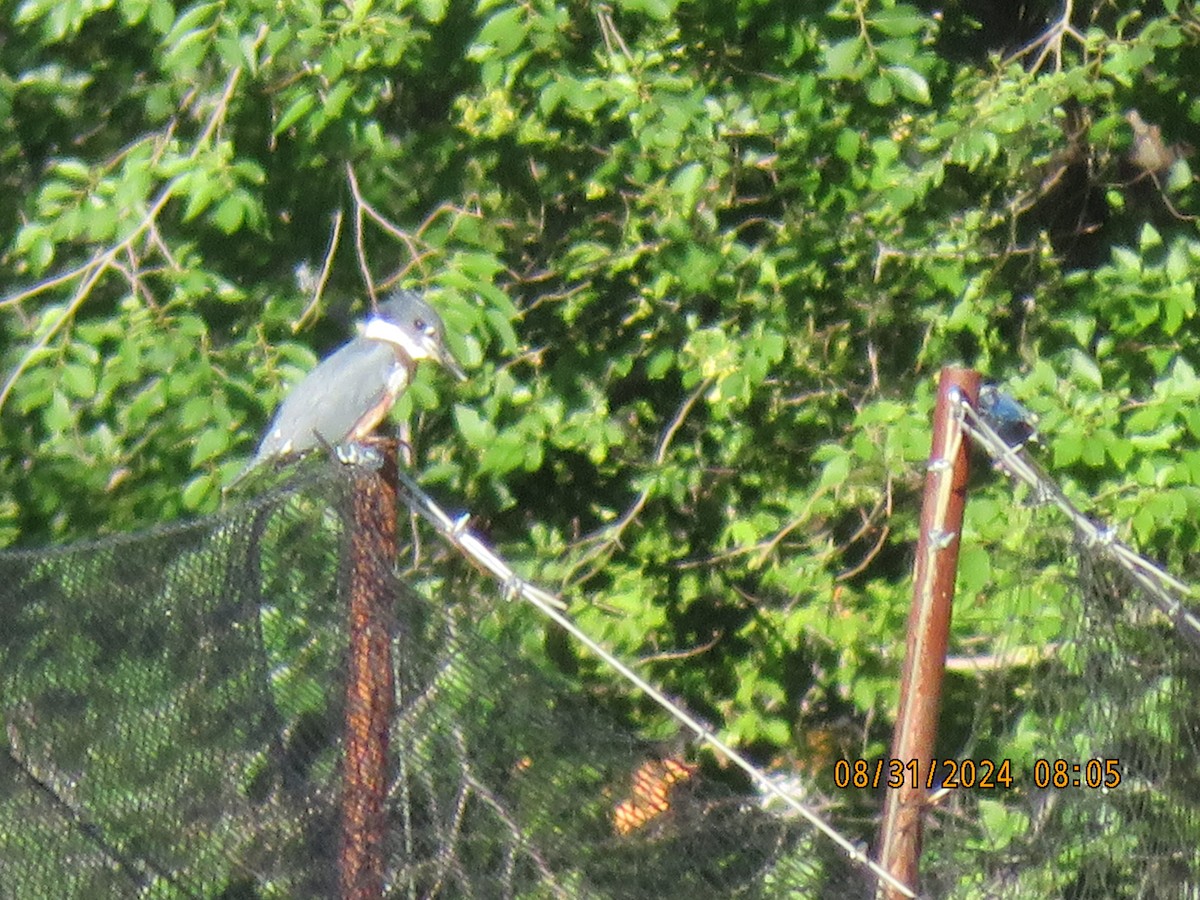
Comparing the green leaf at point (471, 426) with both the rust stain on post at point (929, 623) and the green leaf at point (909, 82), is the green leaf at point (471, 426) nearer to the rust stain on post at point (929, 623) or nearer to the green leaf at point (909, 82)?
the green leaf at point (909, 82)

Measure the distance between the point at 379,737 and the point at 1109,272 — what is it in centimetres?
233

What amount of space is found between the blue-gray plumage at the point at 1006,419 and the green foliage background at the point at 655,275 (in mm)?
924

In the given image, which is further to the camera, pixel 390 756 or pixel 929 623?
pixel 929 623

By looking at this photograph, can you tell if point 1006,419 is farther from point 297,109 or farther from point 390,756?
point 297,109

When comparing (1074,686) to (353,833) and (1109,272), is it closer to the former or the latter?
(353,833)

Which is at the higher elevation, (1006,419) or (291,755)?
(291,755)

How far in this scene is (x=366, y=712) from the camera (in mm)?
2115

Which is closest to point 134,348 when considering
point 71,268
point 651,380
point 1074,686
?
point 71,268

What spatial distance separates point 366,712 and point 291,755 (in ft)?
0.37

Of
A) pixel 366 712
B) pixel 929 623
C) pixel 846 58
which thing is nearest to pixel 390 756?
pixel 366 712
